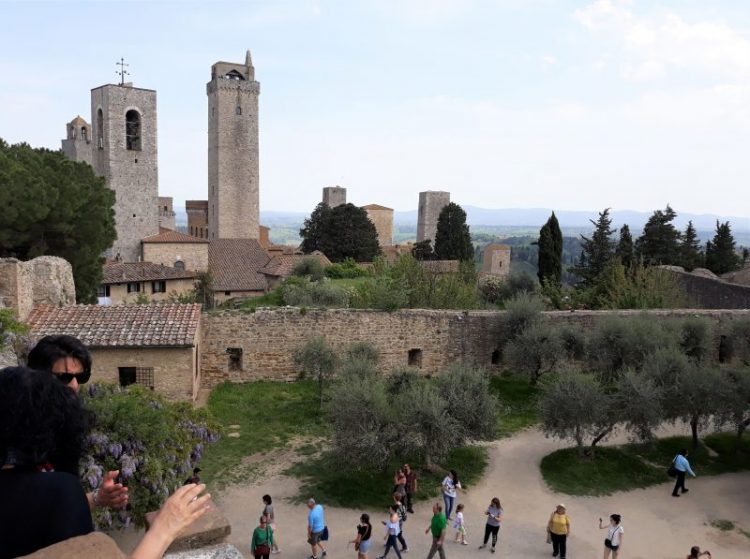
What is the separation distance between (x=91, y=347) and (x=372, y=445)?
23.3 ft

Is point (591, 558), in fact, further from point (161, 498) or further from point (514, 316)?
point (514, 316)

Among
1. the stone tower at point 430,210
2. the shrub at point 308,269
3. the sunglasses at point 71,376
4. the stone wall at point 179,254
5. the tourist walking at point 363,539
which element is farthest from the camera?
the stone tower at point 430,210

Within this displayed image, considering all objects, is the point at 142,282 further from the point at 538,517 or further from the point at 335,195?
the point at 335,195

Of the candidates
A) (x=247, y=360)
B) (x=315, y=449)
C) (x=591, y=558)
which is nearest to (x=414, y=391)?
(x=315, y=449)

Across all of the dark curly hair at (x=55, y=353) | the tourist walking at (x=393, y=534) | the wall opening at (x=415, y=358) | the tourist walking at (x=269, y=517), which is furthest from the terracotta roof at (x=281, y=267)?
the dark curly hair at (x=55, y=353)

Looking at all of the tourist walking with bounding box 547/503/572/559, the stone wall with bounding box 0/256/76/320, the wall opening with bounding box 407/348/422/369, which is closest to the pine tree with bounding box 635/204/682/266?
the wall opening with bounding box 407/348/422/369

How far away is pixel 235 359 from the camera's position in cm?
1858

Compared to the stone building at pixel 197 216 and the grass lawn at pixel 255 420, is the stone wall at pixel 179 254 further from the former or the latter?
the grass lawn at pixel 255 420

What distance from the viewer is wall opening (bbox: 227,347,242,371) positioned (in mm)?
18453

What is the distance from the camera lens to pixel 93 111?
172 ft

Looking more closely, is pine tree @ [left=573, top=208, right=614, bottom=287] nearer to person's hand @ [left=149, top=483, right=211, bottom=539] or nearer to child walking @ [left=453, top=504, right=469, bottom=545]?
child walking @ [left=453, top=504, right=469, bottom=545]

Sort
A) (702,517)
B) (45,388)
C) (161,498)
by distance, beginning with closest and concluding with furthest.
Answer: (45,388)
(161,498)
(702,517)

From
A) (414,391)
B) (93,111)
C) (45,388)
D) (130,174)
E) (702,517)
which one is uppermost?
(93,111)

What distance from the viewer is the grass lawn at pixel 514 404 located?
53.2ft
